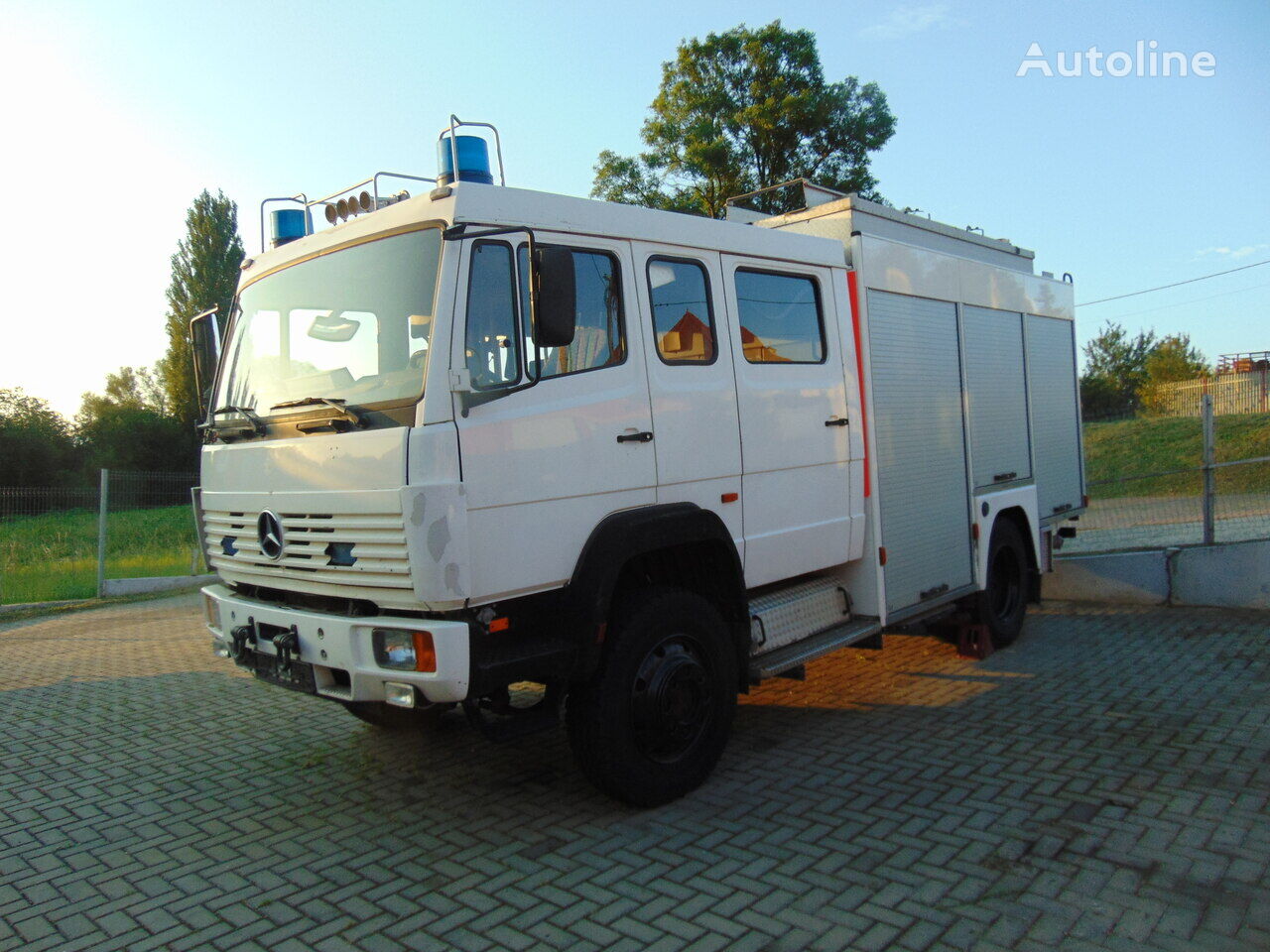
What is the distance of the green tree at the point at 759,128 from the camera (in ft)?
72.6

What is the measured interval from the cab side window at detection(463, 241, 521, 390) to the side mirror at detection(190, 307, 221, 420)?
2.13 m

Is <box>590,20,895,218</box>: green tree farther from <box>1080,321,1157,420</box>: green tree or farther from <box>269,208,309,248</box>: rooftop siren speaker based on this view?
<box>1080,321,1157,420</box>: green tree

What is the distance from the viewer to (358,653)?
3740 mm

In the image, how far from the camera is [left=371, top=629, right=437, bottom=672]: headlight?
3549 mm

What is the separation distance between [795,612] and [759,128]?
19.5 meters

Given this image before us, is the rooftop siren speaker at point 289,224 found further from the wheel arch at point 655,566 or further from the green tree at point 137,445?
the green tree at point 137,445

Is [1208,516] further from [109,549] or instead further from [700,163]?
[700,163]

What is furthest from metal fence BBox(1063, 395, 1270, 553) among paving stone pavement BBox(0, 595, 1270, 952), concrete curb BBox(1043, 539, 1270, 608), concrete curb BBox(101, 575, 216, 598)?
concrete curb BBox(101, 575, 216, 598)

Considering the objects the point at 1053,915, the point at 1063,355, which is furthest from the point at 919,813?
the point at 1063,355

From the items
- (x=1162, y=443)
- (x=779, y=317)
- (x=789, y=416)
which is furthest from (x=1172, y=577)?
→ (x=1162, y=443)

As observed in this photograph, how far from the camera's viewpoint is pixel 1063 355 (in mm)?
8383

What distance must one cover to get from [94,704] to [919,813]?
5.88m

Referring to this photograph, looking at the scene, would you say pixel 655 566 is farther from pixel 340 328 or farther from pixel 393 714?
pixel 340 328

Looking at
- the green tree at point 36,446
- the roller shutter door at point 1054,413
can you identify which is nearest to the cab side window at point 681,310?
the roller shutter door at point 1054,413
